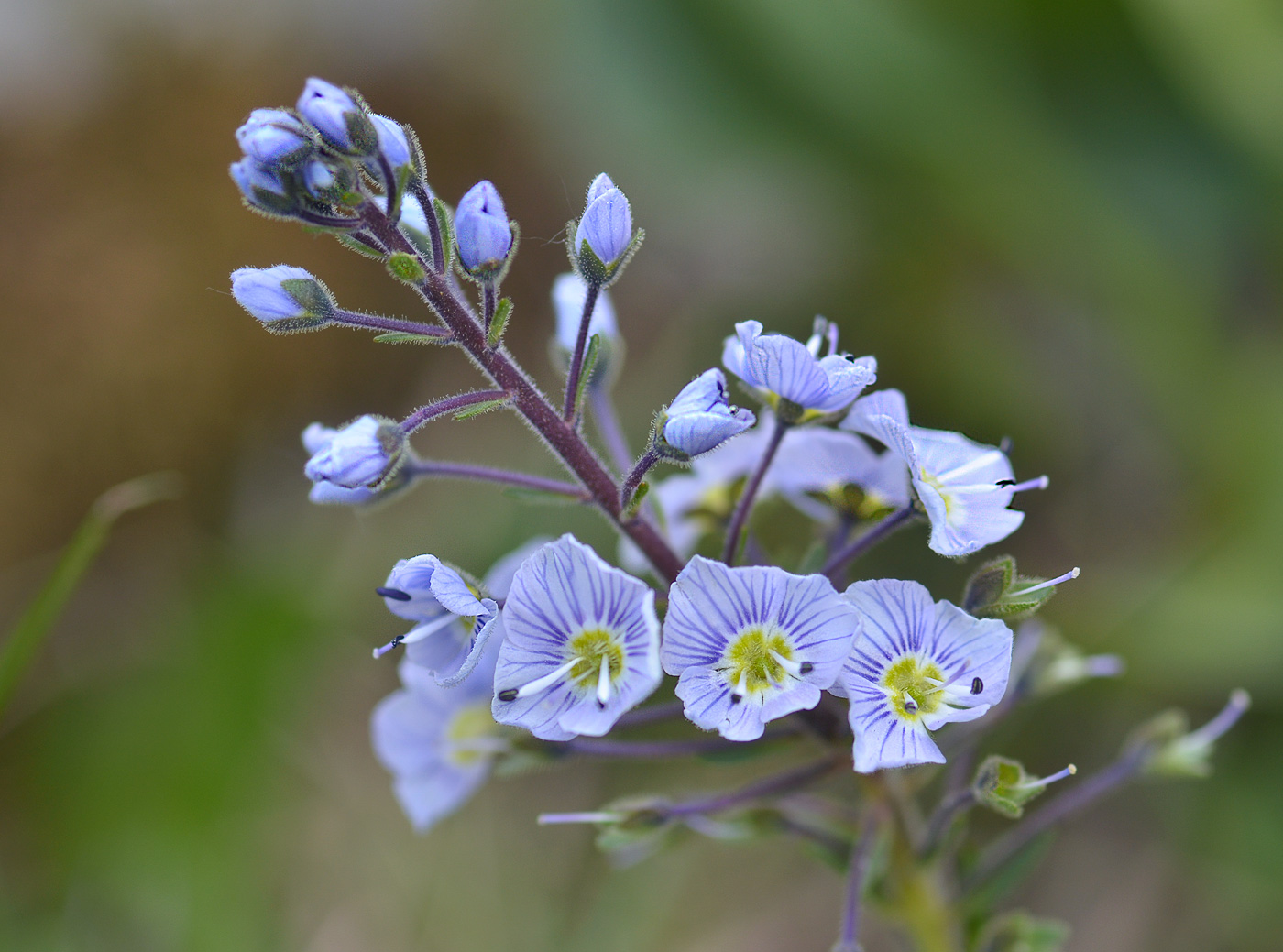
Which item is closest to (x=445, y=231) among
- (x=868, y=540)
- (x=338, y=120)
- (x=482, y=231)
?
(x=482, y=231)

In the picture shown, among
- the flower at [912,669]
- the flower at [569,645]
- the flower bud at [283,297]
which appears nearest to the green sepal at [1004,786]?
the flower at [912,669]

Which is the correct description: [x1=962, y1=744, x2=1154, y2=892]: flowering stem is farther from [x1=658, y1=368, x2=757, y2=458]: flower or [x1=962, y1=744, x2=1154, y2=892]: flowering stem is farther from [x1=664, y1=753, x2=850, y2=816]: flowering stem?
[x1=658, y1=368, x2=757, y2=458]: flower

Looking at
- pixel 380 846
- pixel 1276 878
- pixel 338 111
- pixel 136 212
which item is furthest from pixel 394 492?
pixel 136 212

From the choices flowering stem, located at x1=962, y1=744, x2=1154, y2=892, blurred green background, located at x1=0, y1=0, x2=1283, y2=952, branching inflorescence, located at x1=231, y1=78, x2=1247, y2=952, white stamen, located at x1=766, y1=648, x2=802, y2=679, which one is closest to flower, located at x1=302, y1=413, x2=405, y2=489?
branching inflorescence, located at x1=231, y1=78, x2=1247, y2=952

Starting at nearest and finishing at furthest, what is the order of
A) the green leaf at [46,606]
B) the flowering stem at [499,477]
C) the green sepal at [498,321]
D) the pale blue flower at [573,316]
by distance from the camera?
the green sepal at [498,321] < the flowering stem at [499,477] < the pale blue flower at [573,316] < the green leaf at [46,606]

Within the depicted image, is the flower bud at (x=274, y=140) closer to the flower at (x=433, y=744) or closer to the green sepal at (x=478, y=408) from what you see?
the green sepal at (x=478, y=408)

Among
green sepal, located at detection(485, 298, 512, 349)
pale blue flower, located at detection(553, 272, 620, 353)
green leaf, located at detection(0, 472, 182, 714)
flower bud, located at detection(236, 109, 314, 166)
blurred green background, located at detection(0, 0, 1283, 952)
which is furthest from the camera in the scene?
blurred green background, located at detection(0, 0, 1283, 952)

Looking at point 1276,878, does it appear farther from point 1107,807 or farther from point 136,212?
point 136,212
